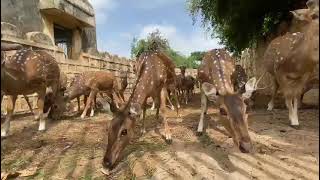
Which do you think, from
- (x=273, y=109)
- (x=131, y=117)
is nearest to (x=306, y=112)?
(x=273, y=109)

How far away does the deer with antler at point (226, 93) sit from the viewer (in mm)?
5520

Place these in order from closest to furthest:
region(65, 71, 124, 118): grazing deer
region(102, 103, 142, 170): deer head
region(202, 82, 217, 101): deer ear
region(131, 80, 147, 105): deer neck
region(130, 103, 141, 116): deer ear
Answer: region(102, 103, 142, 170): deer head < region(202, 82, 217, 101): deer ear < region(130, 103, 141, 116): deer ear < region(131, 80, 147, 105): deer neck < region(65, 71, 124, 118): grazing deer

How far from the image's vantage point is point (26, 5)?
1684 cm

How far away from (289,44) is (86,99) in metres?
7.32

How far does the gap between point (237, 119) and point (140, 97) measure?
210 cm

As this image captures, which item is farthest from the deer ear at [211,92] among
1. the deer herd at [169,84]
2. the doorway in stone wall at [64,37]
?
the doorway in stone wall at [64,37]

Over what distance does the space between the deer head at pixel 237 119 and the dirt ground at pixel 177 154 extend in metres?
0.44

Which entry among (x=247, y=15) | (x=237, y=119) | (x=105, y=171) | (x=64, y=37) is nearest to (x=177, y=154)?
(x=105, y=171)

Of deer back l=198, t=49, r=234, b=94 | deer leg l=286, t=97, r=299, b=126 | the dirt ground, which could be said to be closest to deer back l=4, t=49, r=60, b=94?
the dirt ground

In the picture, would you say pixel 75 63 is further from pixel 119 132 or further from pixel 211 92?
pixel 211 92

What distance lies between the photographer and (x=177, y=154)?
22.5 feet

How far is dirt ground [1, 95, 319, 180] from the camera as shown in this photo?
5.80 metres

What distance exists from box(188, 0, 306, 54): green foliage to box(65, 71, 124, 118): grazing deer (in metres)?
4.55

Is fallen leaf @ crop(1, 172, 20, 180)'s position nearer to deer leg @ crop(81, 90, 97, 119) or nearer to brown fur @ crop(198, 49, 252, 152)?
brown fur @ crop(198, 49, 252, 152)
